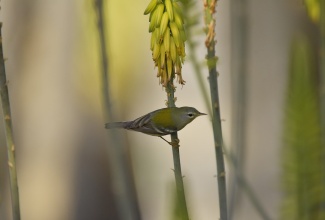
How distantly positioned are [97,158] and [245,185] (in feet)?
10.6

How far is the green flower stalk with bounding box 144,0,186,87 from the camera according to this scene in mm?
976

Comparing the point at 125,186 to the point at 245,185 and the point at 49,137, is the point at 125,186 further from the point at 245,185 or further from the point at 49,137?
the point at 49,137

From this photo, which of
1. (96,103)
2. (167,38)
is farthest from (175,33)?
(96,103)

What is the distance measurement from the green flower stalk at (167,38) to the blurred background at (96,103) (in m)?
1.98

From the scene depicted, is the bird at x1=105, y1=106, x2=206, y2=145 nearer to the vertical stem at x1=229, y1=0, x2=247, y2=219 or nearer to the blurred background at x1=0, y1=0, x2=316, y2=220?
the vertical stem at x1=229, y1=0, x2=247, y2=219

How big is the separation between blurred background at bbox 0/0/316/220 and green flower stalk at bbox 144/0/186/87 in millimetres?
1983

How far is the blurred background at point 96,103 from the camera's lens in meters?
3.24

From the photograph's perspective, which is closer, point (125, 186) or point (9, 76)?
point (125, 186)

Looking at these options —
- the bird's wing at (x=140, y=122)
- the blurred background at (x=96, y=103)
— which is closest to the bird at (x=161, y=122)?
the bird's wing at (x=140, y=122)

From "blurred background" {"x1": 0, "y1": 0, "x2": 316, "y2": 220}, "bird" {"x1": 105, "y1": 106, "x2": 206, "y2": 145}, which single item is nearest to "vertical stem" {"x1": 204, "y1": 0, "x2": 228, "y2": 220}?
"bird" {"x1": 105, "y1": 106, "x2": 206, "y2": 145}

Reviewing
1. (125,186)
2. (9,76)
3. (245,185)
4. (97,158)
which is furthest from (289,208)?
(97,158)

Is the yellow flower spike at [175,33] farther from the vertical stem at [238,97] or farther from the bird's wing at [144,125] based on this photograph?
the bird's wing at [144,125]

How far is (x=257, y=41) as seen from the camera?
3383 millimetres

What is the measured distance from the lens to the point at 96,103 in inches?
141
